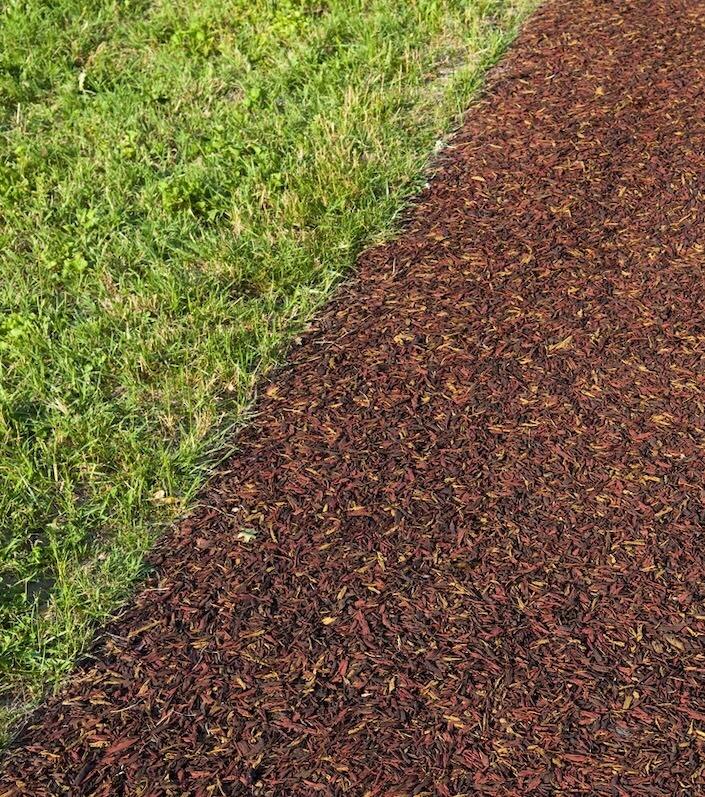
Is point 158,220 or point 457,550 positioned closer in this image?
point 457,550

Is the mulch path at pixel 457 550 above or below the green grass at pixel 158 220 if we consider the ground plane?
below

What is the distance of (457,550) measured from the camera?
3787 millimetres

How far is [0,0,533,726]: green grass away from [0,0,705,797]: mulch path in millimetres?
193

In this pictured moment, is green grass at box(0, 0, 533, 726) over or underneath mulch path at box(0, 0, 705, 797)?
over

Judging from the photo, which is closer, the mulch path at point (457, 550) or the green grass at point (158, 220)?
the mulch path at point (457, 550)

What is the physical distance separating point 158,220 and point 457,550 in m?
2.42

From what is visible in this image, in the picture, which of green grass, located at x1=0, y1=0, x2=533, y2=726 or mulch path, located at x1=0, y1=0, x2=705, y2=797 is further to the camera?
green grass, located at x1=0, y1=0, x2=533, y2=726

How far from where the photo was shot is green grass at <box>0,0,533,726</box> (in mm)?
3988

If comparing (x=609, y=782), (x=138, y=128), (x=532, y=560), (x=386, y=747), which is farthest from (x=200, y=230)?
(x=609, y=782)

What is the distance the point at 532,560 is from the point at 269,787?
119 centimetres

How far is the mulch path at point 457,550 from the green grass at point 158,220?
19 centimetres

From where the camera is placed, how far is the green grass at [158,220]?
3.99 m

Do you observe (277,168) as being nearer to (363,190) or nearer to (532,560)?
(363,190)

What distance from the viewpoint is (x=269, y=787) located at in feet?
10.5
